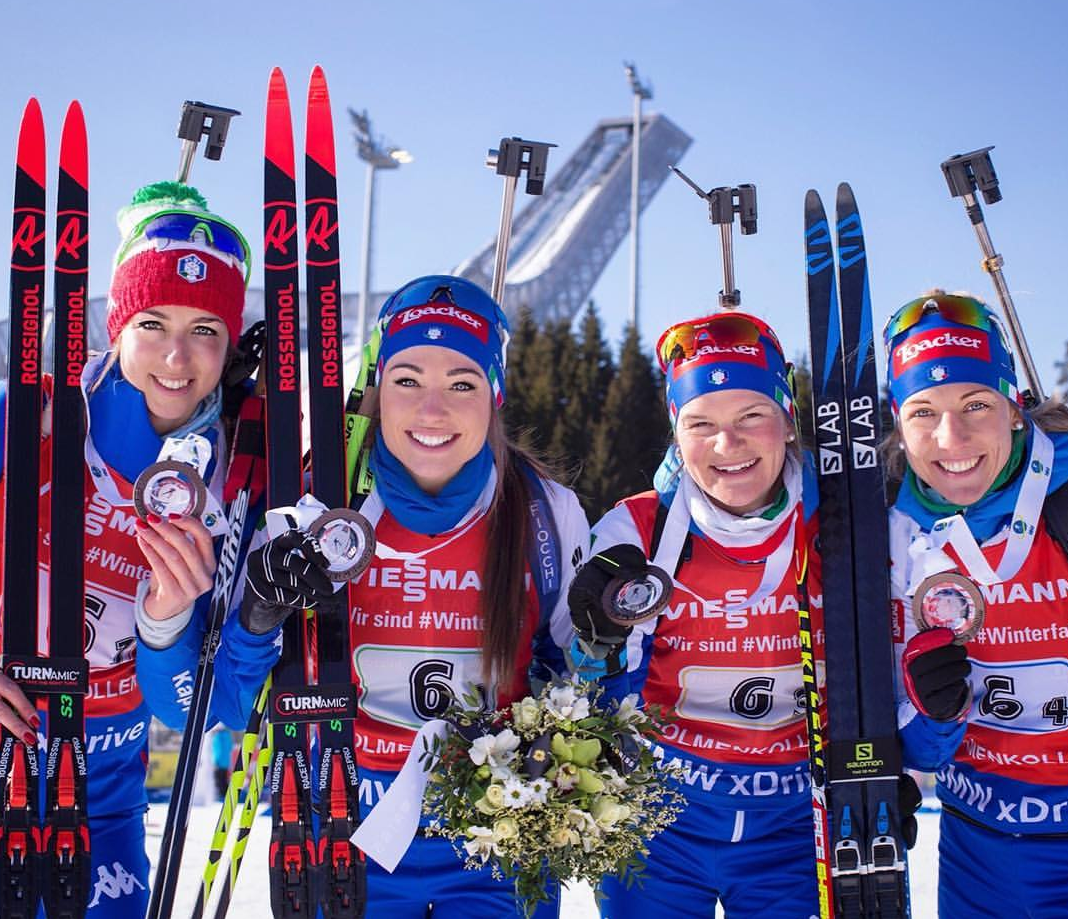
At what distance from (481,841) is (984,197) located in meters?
3.01

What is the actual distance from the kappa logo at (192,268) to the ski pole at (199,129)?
744 mm

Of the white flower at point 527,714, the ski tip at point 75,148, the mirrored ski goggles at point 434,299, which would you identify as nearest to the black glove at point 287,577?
the white flower at point 527,714

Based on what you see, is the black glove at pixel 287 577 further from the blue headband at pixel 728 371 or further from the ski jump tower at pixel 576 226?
the ski jump tower at pixel 576 226

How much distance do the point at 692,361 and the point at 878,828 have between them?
156 cm

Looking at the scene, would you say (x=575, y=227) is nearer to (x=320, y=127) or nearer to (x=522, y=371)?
(x=522, y=371)

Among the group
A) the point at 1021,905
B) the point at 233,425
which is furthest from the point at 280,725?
the point at 1021,905

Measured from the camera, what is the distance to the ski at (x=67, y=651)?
302 cm

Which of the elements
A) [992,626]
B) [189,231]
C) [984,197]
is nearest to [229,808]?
[189,231]

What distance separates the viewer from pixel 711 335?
11.4 ft

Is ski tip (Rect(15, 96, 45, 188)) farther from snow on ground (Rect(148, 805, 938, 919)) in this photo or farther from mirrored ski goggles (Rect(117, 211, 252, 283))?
snow on ground (Rect(148, 805, 938, 919))

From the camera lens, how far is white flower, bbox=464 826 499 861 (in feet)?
8.50

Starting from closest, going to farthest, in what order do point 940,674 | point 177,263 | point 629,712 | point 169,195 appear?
point 629,712 < point 940,674 < point 177,263 < point 169,195

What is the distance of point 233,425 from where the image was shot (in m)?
3.39

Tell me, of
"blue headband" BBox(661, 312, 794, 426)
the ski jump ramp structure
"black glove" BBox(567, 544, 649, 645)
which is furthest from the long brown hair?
the ski jump ramp structure
